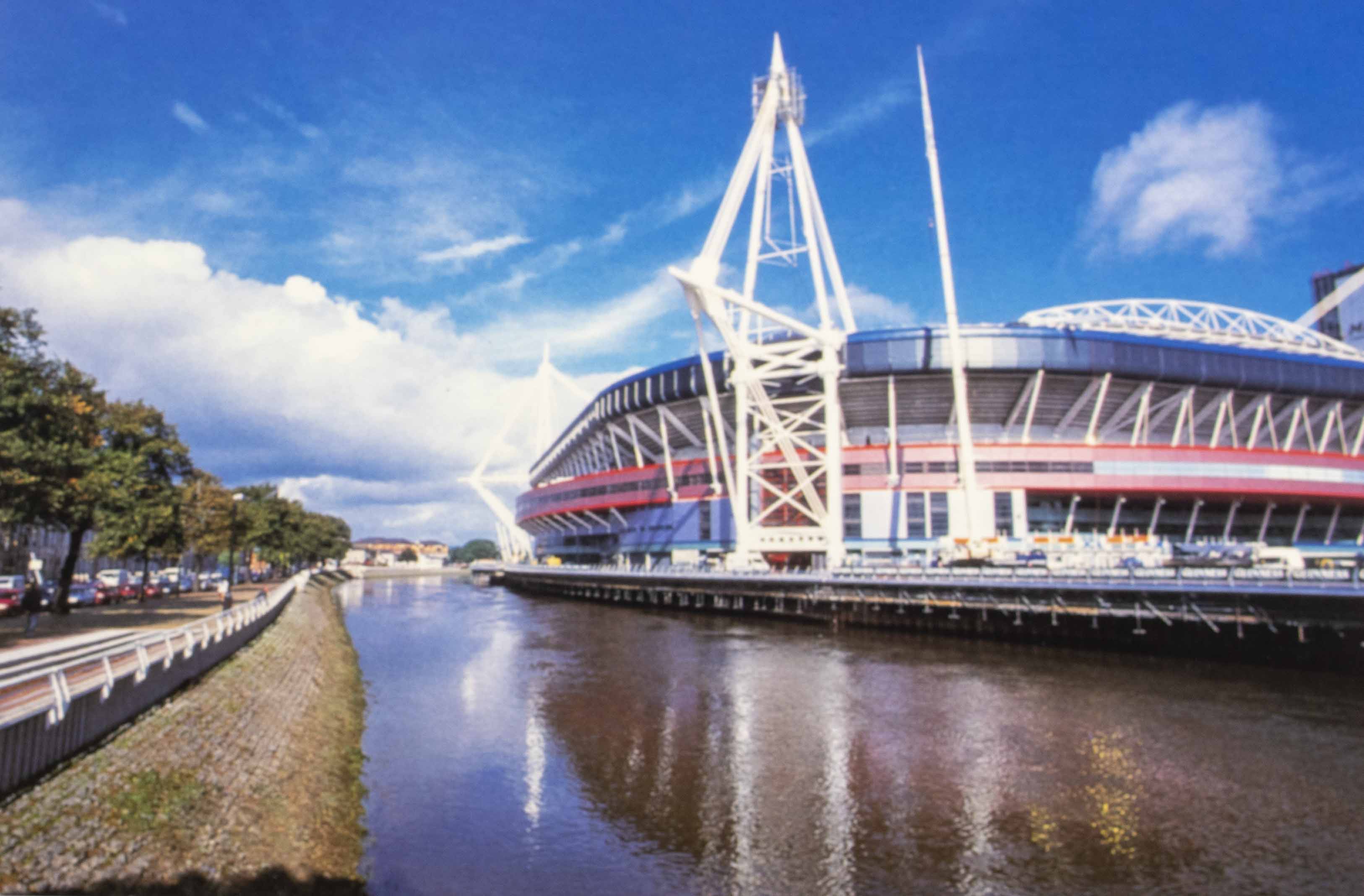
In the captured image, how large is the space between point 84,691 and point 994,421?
75.0 meters

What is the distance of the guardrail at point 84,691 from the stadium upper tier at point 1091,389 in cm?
5713

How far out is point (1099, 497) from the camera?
72.0 meters

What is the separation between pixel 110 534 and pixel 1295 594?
51197 millimetres

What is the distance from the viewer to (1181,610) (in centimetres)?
3444

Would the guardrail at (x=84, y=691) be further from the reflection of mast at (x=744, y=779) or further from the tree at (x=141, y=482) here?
the tree at (x=141, y=482)

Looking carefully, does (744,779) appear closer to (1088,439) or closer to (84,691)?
(84,691)

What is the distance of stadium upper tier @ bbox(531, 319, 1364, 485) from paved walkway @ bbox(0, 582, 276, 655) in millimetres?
45335

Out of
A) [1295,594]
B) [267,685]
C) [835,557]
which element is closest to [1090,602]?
[1295,594]

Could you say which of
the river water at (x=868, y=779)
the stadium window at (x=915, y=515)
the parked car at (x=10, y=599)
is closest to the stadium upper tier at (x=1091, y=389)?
the stadium window at (x=915, y=515)

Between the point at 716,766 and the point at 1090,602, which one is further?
the point at 1090,602

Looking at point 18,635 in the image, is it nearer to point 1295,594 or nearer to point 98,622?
point 98,622

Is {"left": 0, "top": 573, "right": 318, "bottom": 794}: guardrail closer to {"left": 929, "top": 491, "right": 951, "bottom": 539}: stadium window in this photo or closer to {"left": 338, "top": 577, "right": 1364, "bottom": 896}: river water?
{"left": 338, "top": 577, "right": 1364, "bottom": 896}: river water

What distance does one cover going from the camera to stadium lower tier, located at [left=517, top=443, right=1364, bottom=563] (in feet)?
229

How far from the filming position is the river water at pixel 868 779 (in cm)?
1312
